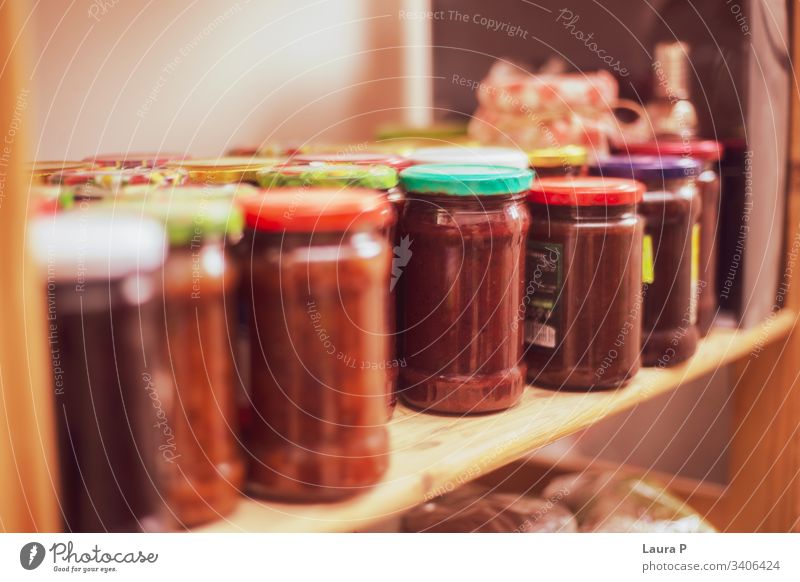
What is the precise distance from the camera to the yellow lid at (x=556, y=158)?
921 mm

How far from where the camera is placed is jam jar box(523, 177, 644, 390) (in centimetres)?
81

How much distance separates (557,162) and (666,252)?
16 cm

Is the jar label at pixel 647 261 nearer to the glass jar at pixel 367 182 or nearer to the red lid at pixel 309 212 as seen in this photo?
the glass jar at pixel 367 182

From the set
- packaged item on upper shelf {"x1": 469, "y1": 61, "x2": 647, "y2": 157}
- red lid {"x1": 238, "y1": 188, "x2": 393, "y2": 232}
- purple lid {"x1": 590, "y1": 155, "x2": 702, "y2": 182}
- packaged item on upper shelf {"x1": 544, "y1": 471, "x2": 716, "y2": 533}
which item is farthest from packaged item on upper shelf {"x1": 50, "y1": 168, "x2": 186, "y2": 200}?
packaged item on upper shelf {"x1": 544, "y1": 471, "x2": 716, "y2": 533}

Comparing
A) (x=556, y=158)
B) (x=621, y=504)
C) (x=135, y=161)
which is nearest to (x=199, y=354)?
(x=135, y=161)

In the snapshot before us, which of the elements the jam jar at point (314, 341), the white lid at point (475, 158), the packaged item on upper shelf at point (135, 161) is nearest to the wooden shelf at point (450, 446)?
the jam jar at point (314, 341)

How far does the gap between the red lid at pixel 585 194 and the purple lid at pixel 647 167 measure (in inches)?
3.3

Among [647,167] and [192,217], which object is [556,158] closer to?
[647,167]

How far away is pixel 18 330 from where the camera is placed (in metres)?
0.49

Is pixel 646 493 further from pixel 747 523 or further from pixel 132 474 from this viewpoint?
pixel 132 474

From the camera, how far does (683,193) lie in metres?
0.92

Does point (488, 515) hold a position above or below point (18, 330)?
below
